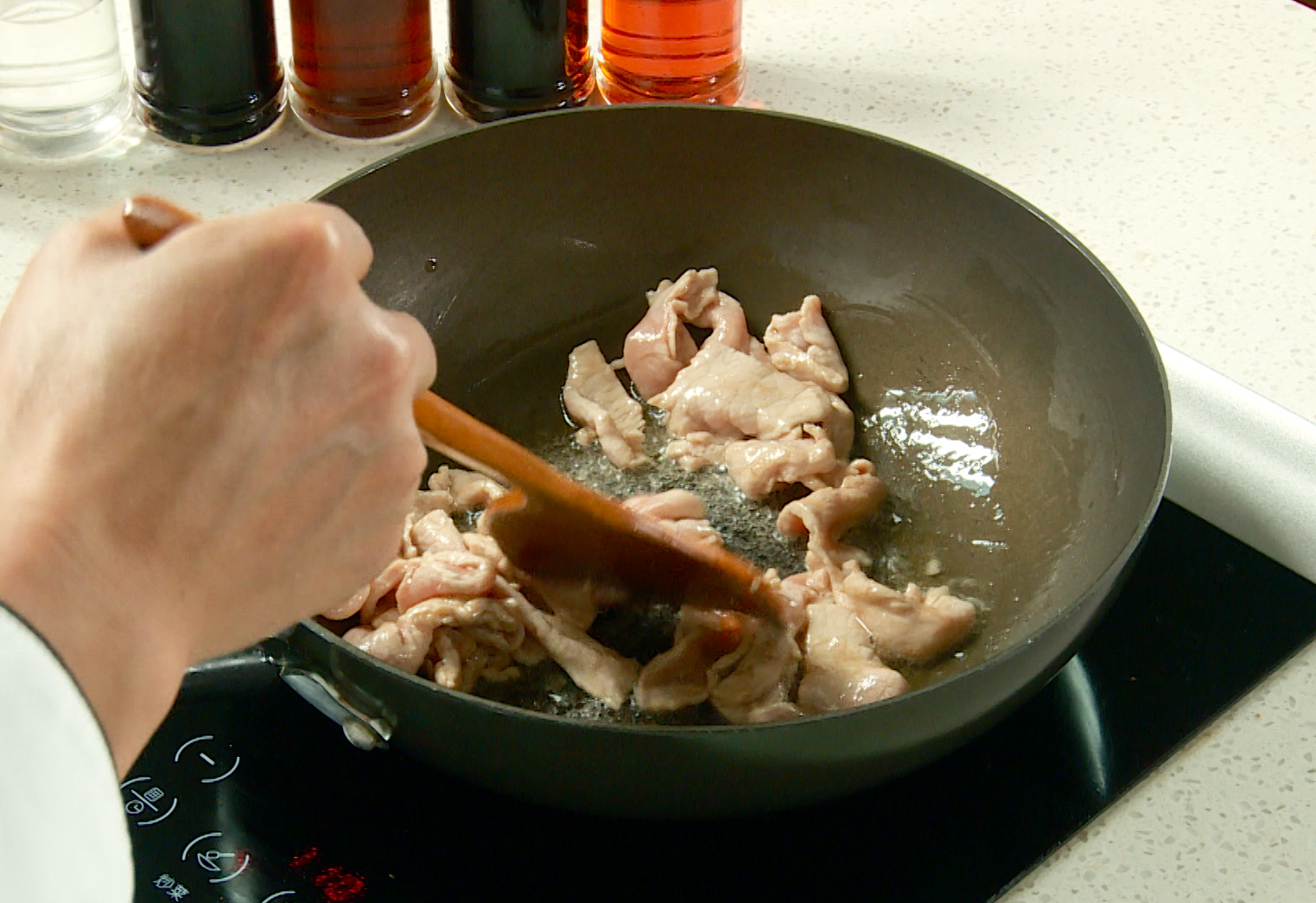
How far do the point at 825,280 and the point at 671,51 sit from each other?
274 millimetres

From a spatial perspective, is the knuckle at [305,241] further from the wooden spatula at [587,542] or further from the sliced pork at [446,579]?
the sliced pork at [446,579]

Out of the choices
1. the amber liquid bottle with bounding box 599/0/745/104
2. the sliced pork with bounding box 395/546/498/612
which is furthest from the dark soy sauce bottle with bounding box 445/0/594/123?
the sliced pork with bounding box 395/546/498/612

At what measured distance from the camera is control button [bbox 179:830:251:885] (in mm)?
748

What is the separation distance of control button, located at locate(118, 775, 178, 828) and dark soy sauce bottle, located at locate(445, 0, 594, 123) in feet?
2.33

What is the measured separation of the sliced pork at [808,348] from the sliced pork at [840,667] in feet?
0.76

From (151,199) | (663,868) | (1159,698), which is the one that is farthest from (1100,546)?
(151,199)

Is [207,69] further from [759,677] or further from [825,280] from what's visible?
[759,677]

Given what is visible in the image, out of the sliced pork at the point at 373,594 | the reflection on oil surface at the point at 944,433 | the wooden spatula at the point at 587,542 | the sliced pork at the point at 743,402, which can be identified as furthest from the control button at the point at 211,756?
the reflection on oil surface at the point at 944,433

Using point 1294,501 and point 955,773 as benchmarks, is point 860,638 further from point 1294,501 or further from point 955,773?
point 1294,501

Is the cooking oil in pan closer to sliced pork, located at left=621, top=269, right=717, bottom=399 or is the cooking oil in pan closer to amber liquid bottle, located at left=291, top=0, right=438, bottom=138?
sliced pork, located at left=621, top=269, right=717, bottom=399

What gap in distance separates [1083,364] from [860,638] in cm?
27

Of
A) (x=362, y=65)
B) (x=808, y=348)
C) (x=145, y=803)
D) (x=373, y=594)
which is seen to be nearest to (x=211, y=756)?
(x=145, y=803)

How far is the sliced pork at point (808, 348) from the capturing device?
44.1 inches

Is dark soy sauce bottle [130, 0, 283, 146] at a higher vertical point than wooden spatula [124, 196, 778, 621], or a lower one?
higher
